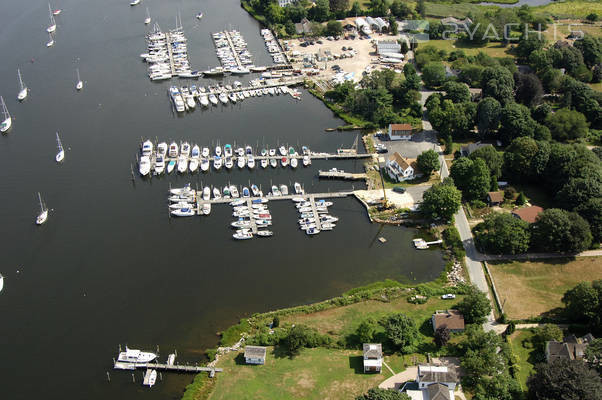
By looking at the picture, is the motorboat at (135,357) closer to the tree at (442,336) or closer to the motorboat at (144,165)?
the tree at (442,336)

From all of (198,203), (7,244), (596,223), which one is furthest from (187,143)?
(596,223)

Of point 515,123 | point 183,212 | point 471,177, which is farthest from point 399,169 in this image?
point 183,212

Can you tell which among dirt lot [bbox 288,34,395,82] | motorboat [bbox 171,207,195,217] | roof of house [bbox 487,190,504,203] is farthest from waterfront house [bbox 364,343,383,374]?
dirt lot [bbox 288,34,395,82]

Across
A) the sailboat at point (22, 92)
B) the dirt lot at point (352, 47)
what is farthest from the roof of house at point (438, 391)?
the sailboat at point (22, 92)

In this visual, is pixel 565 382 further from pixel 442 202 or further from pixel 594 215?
pixel 442 202

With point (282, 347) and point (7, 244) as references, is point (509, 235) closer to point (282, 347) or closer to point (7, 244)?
point (282, 347)

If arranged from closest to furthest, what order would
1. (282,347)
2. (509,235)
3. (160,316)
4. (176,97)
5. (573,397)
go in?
1. (573,397)
2. (282,347)
3. (160,316)
4. (509,235)
5. (176,97)
